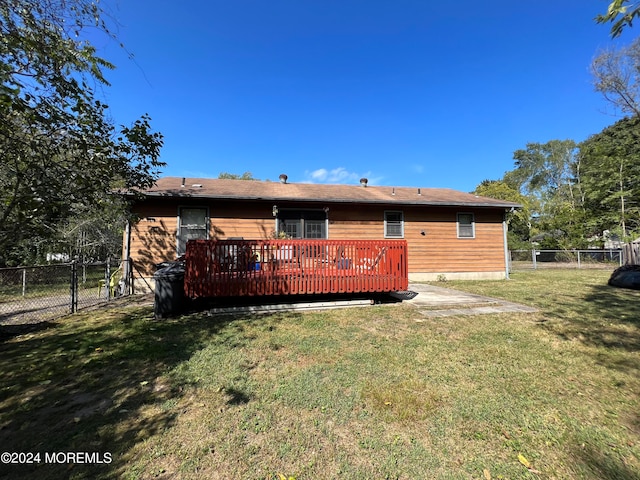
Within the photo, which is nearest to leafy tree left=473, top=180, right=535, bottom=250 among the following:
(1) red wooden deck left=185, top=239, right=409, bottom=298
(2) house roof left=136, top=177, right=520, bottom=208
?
(2) house roof left=136, top=177, right=520, bottom=208

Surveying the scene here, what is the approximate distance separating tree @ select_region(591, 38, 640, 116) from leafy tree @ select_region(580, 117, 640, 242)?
6.04m

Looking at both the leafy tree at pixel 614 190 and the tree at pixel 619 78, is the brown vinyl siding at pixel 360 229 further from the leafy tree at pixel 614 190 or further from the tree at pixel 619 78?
the leafy tree at pixel 614 190

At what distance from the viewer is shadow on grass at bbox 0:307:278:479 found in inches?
76.9

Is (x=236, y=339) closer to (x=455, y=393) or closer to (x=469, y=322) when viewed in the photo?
(x=455, y=393)

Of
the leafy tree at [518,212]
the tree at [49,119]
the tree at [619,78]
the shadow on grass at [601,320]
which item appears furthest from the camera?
the leafy tree at [518,212]

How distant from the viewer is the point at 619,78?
1412 centimetres

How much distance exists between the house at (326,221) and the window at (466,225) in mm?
36

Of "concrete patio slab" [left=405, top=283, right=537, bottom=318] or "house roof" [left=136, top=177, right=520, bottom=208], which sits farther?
"house roof" [left=136, top=177, right=520, bottom=208]

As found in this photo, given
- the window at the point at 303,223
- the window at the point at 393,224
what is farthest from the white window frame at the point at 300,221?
the window at the point at 393,224

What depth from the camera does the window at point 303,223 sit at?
9.67 m

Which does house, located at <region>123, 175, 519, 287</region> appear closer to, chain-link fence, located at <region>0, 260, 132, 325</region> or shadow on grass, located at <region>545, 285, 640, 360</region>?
chain-link fence, located at <region>0, 260, 132, 325</region>

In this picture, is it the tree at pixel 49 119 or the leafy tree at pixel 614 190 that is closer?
the tree at pixel 49 119

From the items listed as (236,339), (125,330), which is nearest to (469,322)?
(236,339)

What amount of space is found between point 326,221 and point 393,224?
257 centimetres
